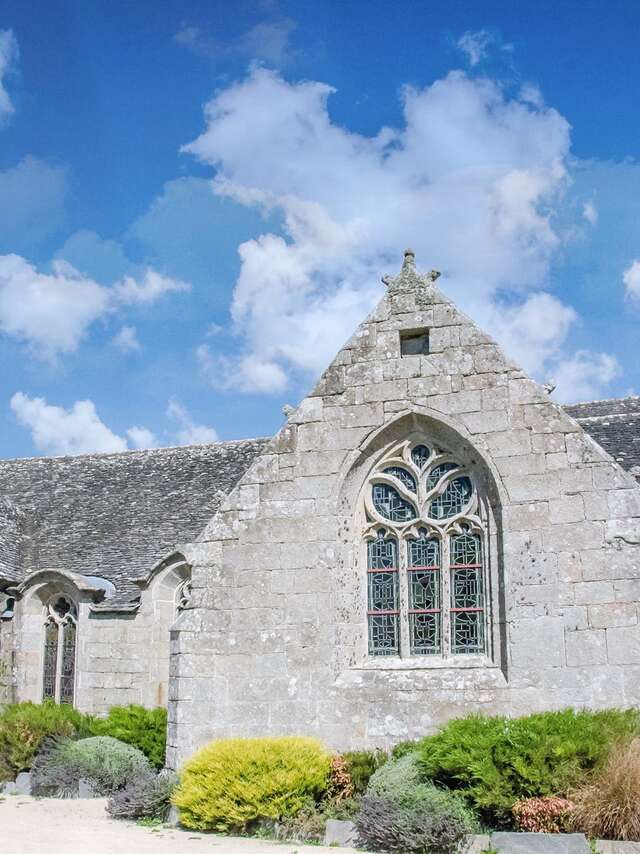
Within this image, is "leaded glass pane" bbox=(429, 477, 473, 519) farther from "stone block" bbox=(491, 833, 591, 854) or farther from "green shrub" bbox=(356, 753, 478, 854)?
"stone block" bbox=(491, 833, 591, 854)

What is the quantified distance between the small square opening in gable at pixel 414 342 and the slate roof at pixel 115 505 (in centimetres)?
736

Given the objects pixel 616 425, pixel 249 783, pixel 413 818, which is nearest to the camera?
pixel 413 818

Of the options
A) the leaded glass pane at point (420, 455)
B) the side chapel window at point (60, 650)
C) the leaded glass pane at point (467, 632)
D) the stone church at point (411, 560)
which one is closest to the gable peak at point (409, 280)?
the stone church at point (411, 560)

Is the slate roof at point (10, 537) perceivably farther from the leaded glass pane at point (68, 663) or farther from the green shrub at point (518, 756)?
the green shrub at point (518, 756)

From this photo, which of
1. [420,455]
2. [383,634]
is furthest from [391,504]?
[383,634]

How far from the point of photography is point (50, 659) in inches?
714

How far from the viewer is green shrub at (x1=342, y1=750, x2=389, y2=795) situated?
32.9 ft

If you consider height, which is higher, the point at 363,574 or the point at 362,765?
the point at 363,574

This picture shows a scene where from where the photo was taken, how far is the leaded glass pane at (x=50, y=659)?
17.9 metres

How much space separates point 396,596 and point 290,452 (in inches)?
90.1

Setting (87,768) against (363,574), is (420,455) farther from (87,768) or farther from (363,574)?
(87,768)

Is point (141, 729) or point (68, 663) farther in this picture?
point (68, 663)

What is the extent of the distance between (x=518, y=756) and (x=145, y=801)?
4.44 m

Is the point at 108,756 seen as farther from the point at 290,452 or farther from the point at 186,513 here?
the point at 186,513
